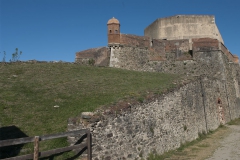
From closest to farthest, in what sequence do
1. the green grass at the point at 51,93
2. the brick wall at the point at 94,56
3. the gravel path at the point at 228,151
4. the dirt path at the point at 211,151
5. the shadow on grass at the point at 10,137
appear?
the shadow on grass at the point at 10,137 < the green grass at the point at 51,93 < the gravel path at the point at 228,151 < the dirt path at the point at 211,151 < the brick wall at the point at 94,56

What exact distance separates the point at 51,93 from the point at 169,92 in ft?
20.9

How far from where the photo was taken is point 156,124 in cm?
1187

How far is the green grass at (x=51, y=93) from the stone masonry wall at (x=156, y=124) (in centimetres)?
81

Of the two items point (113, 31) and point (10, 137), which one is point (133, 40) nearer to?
point (113, 31)

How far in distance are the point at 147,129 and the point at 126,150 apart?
1952mm

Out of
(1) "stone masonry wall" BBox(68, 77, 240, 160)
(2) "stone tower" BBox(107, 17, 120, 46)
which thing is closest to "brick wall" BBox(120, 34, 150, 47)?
(2) "stone tower" BBox(107, 17, 120, 46)

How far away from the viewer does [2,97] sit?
11.7 meters

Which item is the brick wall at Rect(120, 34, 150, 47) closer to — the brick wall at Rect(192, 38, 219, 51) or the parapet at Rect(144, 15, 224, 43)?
the brick wall at Rect(192, 38, 219, 51)

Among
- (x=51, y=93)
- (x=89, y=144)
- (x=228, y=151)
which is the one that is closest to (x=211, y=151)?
(x=228, y=151)

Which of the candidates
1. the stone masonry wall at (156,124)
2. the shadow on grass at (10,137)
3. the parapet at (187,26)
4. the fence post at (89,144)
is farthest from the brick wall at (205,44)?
the shadow on grass at (10,137)

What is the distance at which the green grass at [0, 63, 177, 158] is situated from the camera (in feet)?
31.2

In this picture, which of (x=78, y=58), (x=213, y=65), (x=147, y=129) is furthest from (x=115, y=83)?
(x=78, y=58)

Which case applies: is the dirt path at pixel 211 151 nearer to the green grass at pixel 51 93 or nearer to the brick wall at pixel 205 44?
the green grass at pixel 51 93

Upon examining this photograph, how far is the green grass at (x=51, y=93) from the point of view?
952 cm
